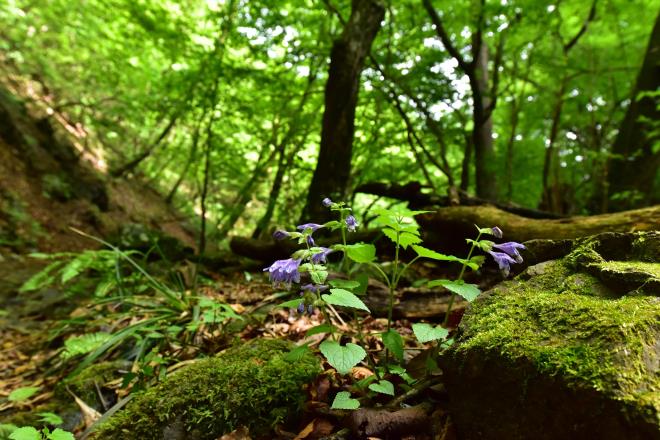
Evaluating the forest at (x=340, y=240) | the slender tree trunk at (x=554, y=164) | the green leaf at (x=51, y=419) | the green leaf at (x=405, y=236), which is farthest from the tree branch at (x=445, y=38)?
the green leaf at (x=51, y=419)

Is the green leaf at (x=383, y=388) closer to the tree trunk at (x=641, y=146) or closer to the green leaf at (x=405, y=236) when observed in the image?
the green leaf at (x=405, y=236)

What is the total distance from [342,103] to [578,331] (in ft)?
13.3

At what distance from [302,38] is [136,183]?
7.55m

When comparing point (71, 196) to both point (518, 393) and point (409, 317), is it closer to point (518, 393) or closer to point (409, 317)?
point (409, 317)

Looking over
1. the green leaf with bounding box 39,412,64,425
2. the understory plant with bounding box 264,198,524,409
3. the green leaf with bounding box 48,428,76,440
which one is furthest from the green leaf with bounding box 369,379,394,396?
the green leaf with bounding box 39,412,64,425

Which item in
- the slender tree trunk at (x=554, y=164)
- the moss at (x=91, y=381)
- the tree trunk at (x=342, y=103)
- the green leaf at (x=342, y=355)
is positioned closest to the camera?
the green leaf at (x=342, y=355)

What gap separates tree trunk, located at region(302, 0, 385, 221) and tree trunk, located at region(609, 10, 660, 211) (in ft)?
13.1

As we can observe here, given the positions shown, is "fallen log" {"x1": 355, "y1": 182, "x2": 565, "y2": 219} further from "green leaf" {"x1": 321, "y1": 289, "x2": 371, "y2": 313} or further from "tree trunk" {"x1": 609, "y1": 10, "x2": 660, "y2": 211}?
"tree trunk" {"x1": 609, "y1": 10, "x2": 660, "y2": 211}

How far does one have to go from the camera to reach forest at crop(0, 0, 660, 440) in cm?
127

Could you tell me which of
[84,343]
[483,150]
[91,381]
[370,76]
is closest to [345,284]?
[91,381]

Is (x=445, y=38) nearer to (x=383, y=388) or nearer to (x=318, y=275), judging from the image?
(x=318, y=275)

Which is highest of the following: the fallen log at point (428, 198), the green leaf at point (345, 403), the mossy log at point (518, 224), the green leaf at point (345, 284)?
the fallen log at point (428, 198)

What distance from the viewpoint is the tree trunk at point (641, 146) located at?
19.0 feet

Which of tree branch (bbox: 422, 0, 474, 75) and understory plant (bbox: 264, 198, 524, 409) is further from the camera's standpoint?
tree branch (bbox: 422, 0, 474, 75)
